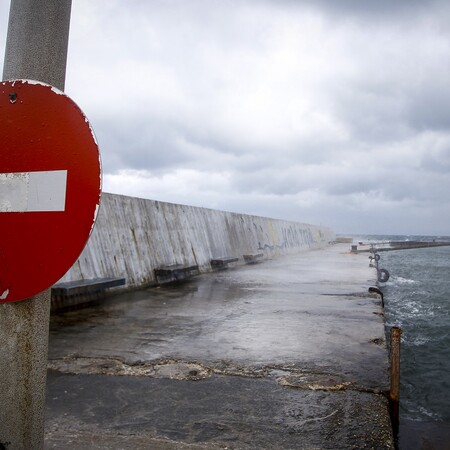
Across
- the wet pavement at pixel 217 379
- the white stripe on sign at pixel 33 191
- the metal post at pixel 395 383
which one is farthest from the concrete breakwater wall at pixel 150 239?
the white stripe on sign at pixel 33 191

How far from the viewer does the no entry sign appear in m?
1.50

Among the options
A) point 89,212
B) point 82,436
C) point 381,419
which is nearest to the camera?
point 89,212

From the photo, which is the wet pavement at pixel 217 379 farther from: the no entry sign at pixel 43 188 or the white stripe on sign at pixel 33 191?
the white stripe on sign at pixel 33 191

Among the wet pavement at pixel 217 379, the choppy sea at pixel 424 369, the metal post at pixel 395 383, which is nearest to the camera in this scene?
the wet pavement at pixel 217 379

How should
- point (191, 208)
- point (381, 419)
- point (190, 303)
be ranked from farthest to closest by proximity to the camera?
point (191, 208)
point (190, 303)
point (381, 419)

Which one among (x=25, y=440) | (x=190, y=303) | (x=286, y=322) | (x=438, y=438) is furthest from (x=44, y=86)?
(x=190, y=303)

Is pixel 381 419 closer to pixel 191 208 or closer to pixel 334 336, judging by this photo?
pixel 334 336

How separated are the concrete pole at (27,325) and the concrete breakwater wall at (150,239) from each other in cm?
522

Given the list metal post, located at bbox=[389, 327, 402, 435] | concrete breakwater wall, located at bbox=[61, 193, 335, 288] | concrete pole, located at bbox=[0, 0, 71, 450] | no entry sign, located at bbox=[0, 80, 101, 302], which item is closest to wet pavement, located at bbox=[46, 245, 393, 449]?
metal post, located at bbox=[389, 327, 402, 435]

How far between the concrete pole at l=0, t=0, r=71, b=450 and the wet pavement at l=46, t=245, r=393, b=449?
2.90ft

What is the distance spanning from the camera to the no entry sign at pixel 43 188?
150cm

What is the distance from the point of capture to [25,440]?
1.61 metres

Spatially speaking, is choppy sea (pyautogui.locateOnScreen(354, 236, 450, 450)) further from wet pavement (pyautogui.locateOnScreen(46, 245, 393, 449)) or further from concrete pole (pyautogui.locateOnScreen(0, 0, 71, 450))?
concrete pole (pyautogui.locateOnScreen(0, 0, 71, 450))

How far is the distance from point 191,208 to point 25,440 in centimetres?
1124
